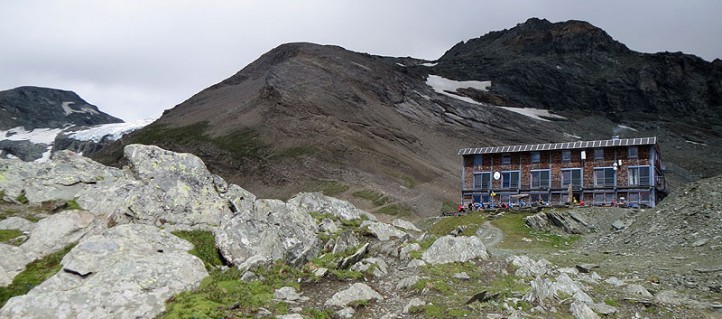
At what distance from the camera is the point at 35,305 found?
12781 millimetres

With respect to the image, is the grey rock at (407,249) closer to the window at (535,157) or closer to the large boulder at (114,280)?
the large boulder at (114,280)

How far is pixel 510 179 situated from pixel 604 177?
11390mm

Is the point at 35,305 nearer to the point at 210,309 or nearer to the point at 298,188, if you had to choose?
the point at 210,309

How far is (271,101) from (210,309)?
429ft

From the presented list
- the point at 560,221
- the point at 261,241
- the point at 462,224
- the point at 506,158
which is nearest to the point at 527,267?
the point at 261,241

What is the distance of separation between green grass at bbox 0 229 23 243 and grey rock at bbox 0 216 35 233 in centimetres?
28

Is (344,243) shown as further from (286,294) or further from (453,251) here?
(286,294)

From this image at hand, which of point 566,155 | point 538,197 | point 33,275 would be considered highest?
point 566,155

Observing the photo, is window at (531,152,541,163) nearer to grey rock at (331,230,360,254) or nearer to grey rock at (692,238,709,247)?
grey rock at (692,238,709,247)

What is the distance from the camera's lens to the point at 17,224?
18.8 meters

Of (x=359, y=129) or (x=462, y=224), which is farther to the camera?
(x=359, y=129)

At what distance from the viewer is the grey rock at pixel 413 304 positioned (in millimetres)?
15008

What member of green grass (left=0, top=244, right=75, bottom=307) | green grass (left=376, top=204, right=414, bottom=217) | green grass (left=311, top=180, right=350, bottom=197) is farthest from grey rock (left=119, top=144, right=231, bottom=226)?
green grass (left=311, top=180, right=350, bottom=197)

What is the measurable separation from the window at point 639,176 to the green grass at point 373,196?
40.7 metres
